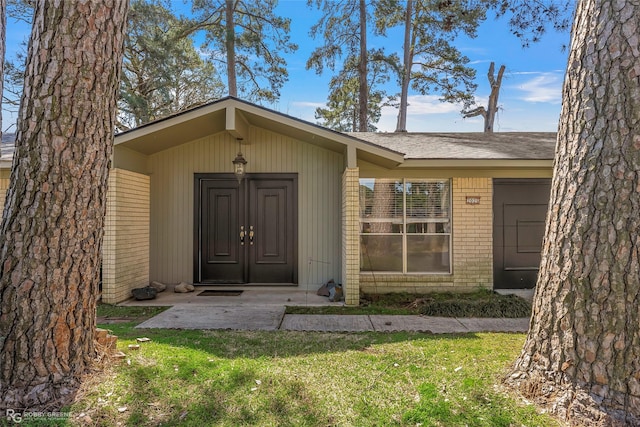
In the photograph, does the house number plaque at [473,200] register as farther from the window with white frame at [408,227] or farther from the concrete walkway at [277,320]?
the concrete walkway at [277,320]

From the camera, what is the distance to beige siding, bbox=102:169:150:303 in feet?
19.6

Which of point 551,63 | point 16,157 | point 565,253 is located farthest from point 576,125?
point 551,63

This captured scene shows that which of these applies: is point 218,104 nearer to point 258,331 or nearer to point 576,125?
point 258,331

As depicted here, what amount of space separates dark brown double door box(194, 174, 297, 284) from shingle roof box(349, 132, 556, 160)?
2362 mm

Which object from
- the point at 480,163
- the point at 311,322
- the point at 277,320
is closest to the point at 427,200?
the point at 480,163

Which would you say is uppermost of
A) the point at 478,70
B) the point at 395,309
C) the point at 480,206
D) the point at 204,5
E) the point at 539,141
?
the point at 204,5

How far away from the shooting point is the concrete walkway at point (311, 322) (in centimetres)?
466

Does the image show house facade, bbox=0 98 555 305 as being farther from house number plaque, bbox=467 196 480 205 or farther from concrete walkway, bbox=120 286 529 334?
concrete walkway, bbox=120 286 529 334

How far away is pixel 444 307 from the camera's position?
558 centimetres

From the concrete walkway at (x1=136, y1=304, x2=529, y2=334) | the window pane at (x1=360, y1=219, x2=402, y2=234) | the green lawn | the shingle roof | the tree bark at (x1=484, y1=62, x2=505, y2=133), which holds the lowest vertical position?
the concrete walkway at (x1=136, y1=304, x2=529, y2=334)

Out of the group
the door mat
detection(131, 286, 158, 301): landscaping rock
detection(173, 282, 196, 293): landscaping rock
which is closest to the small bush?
the door mat

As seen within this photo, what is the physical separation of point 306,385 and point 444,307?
328 cm

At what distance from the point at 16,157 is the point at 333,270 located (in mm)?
5395

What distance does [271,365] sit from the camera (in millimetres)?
3322
